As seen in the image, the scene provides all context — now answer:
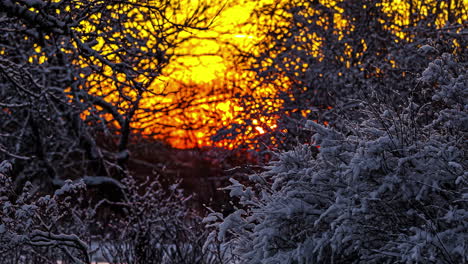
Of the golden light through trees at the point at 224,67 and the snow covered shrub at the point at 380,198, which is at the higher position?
the golden light through trees at the point at 224,67

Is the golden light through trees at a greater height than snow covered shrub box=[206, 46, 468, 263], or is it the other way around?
the golden light through trees

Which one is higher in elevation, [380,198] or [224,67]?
[224,67]

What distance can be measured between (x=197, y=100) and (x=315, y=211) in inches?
593

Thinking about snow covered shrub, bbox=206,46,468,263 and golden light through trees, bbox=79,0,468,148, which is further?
golden light through trees, bbox=79,0,468,148

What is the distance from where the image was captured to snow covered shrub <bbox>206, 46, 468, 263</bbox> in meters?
4.24

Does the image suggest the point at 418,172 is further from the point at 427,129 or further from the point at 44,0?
the point at 44,0

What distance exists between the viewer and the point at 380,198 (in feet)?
14.7

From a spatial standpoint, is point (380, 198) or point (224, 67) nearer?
point (380, 198)

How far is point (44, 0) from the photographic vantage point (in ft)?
26.1

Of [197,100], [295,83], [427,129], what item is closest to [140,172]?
[197,100]

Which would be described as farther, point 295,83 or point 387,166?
point 295,83

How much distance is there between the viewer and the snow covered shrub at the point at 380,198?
13.9 feet

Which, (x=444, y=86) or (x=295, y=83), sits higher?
(x=295, y=83)

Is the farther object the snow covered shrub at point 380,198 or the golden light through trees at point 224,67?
the golden light through trees at point 224,67
